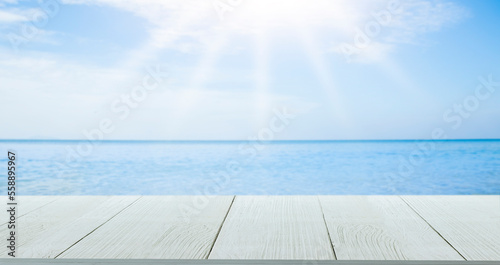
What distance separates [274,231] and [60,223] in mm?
634

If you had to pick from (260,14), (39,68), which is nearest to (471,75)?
(260,14)

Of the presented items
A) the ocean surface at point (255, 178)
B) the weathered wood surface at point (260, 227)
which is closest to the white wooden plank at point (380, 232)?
the weathered wood surface at point (260, 227)

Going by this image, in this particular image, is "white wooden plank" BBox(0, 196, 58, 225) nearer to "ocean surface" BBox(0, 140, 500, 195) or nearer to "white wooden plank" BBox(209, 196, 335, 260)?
"white wooden plank" BBox(209, 196, 335, 260)

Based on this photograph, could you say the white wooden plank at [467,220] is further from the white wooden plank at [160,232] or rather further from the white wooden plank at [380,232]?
the white wooden plank at [160,232]

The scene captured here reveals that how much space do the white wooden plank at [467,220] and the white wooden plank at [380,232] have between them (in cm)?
4

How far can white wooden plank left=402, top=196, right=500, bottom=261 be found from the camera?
1.01m

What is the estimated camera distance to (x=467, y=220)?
1.31 m

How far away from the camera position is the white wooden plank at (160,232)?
98 cm

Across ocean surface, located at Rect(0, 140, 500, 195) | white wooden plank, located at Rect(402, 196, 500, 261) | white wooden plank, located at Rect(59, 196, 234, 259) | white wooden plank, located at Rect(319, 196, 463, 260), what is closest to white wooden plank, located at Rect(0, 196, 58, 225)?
white wooden plank, located at Rect(59, 196, 234, 259)

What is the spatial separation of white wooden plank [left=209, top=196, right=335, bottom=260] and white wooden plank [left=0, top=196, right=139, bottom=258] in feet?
1.26

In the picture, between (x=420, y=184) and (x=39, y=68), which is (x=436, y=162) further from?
(x=39, y=68)

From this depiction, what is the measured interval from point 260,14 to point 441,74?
4818 mm

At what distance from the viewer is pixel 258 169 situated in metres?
6.66

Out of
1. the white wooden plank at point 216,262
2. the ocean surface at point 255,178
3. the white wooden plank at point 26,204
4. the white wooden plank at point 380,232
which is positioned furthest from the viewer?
the ocean surface at point 255,178
